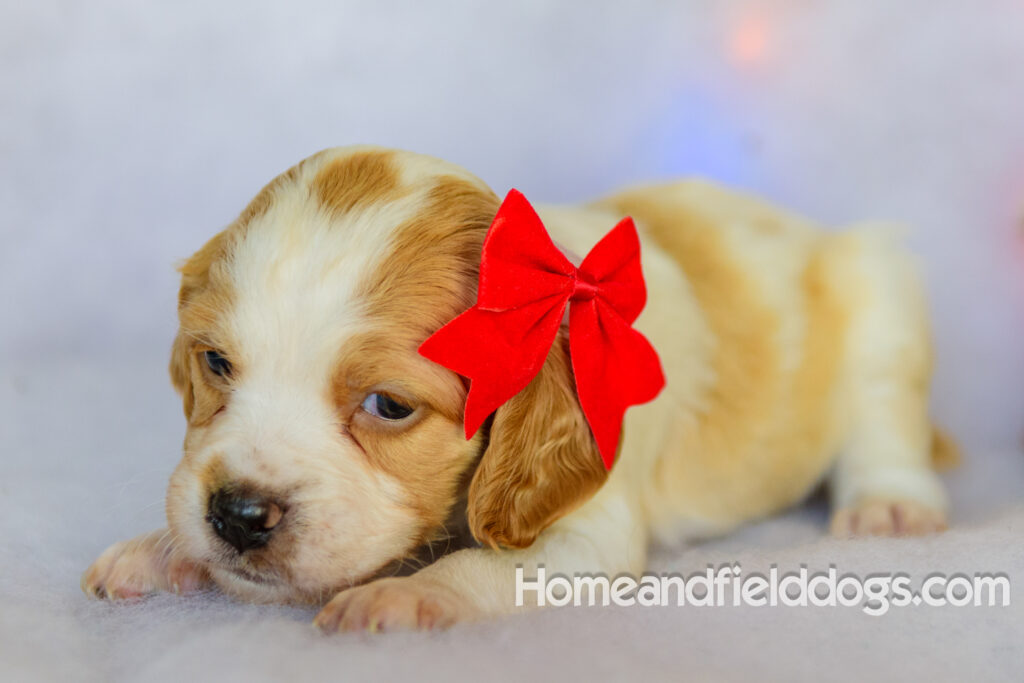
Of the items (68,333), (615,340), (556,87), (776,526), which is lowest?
(776,526)

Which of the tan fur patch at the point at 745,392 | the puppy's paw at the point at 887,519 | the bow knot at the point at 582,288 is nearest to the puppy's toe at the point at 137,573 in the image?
the bow knot at the point at 582,288

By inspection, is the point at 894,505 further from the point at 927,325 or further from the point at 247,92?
the point at 247,92

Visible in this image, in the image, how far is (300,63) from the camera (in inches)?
150

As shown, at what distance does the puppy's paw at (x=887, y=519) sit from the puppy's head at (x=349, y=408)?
3.08 ft

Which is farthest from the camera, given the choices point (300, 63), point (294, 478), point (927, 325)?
point (300, 63)

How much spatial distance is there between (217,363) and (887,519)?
175 cm

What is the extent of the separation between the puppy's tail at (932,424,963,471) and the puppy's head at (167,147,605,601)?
Answer: 1628mm

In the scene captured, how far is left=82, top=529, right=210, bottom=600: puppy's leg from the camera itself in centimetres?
202

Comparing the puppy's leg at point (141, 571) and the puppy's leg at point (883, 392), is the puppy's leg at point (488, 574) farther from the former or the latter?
the puppy's leg at point (883, 392)

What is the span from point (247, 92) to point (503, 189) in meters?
1.04

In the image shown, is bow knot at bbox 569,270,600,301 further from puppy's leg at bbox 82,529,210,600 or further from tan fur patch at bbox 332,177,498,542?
puppy's leg at bbox 82,529,210,600

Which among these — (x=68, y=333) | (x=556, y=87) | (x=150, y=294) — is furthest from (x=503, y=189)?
(x=68, y=333)

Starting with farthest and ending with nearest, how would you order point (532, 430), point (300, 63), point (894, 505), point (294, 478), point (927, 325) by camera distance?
1. point (300, 63)
2. point (927, 325)
3. point (894, 505)
4. point (532, 430)
5. point (294, 478)

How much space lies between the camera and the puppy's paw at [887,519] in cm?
260
